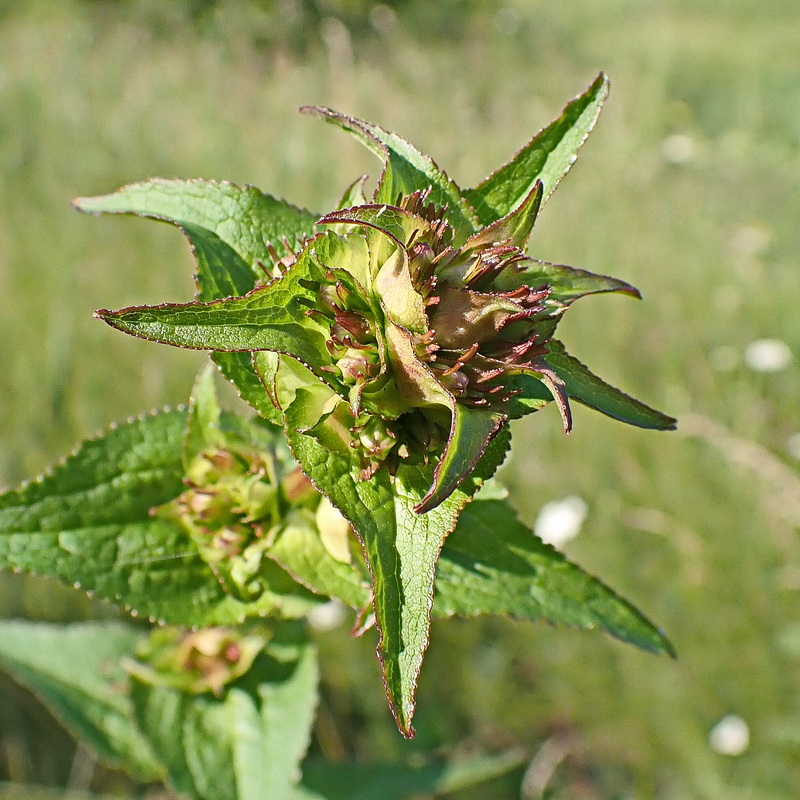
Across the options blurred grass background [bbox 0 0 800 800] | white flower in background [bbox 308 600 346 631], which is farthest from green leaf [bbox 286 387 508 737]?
white flower in background [bbox 308 600 346 631]

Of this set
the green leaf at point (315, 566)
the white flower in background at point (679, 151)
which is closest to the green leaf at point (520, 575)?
the green leaf at point (315, 566)

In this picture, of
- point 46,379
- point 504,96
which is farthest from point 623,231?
point 46,379

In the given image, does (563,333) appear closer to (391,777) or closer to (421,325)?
(391,777)

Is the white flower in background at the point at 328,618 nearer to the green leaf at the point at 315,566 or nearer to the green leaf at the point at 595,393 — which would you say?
the green leaf at the point at 315,566

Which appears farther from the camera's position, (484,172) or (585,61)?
(585,61)

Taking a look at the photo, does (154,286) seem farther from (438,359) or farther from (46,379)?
(438,359)

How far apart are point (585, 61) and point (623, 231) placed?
17.1 ft

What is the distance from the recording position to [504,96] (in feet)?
27.6

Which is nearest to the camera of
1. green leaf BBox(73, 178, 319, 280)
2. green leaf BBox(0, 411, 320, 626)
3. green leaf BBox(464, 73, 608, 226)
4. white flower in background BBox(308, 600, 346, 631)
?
green leaf BBox(464, 73, 608, 226)

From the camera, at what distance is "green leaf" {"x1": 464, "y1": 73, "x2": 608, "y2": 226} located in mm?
1361

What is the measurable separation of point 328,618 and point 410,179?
A: 2.74m

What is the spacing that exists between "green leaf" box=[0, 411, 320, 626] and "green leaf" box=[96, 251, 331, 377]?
759 mm

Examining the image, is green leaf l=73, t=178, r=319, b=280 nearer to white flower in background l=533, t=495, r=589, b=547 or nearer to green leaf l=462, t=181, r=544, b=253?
green leaf l=462, t=181, r=544, b=253

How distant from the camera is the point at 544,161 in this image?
1.40 metres
